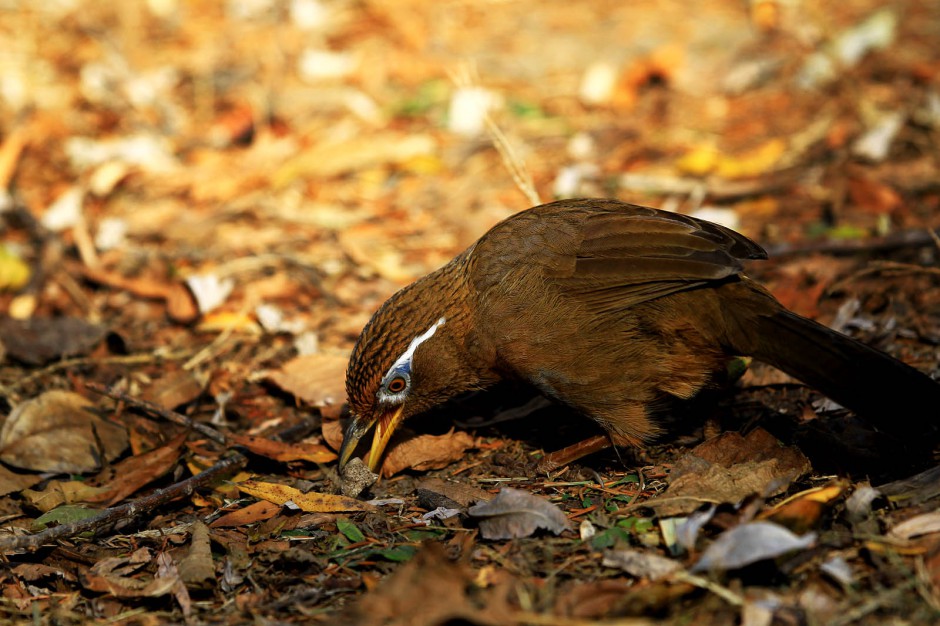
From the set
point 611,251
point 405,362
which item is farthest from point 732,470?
point 405,362

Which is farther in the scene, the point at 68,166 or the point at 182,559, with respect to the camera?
the point at 68,166

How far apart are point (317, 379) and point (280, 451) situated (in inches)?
24.6

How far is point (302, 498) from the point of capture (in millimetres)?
3770

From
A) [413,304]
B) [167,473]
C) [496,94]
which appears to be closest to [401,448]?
[413,304]

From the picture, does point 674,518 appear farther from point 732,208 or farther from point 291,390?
point 732,208

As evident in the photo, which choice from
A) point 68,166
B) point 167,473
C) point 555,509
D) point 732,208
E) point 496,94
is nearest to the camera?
point 555,509

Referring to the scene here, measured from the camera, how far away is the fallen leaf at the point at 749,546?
2.82 m

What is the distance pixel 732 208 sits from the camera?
6238mm

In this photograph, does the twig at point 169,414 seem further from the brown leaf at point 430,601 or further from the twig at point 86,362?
the brown leaf at point 430,601

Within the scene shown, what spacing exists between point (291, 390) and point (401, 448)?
76 cm

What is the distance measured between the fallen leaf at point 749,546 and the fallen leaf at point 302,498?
1403mm

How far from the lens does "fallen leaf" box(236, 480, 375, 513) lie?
370 centimetres

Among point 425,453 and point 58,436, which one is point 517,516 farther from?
point 58,436

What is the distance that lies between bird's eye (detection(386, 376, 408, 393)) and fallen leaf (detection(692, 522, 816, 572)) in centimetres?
163
